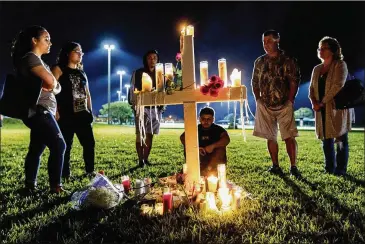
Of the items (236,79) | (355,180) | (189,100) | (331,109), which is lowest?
(355,180)

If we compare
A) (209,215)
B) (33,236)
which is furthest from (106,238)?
(209,215)

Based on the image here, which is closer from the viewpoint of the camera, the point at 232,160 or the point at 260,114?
the point at 260,114

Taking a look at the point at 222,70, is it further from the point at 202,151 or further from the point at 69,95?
the point at 69,95

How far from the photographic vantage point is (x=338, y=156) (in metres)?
4.87

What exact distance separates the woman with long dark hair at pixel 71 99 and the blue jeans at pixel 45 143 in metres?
0.81

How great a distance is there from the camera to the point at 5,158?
6863 mm

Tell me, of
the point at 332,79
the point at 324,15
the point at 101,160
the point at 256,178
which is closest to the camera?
the point at 256,178

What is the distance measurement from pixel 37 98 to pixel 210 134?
2.36 m

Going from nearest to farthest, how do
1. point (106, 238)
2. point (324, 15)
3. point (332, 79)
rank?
point (106, 238)
point (332, 79)
point (324, 15)

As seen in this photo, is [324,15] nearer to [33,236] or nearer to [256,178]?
[256,178]

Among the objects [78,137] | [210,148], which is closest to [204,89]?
[210,148]

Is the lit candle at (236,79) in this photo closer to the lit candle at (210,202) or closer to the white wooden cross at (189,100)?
the white wooden cross at (189,100)

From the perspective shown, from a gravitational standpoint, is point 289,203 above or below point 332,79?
below

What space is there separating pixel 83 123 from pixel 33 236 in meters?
2.56
